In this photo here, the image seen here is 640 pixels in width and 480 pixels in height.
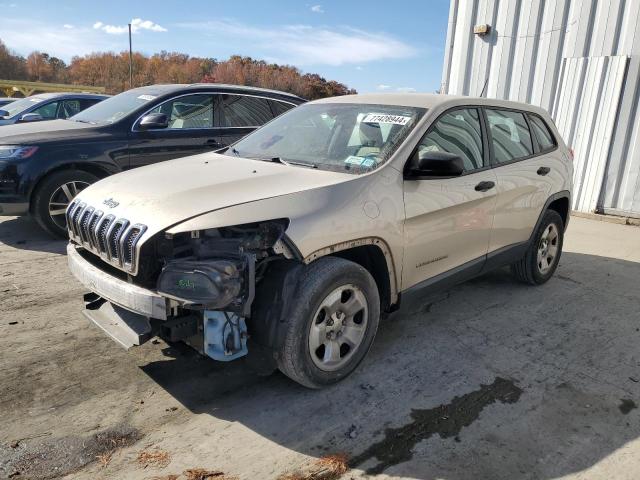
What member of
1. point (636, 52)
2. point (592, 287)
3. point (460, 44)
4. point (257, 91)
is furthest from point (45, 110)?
point (636, 52)

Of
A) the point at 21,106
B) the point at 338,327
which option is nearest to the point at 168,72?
the point at 21,106

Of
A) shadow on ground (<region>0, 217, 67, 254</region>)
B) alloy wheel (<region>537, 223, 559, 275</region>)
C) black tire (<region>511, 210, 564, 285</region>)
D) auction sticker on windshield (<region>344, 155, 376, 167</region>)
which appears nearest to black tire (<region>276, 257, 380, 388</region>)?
auction sticker on windshield (<region>344, 155, 376, 167</region>)

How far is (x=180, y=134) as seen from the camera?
6379 millimetres

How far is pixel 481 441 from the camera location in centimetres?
264

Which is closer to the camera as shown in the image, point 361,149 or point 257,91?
point 361,149

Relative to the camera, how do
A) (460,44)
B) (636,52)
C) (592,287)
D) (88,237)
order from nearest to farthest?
(88,237) < (592,287) < (636,52) < (460,44)

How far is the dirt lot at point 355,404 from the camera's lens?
2.46m

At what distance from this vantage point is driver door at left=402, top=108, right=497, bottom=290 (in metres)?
3.34

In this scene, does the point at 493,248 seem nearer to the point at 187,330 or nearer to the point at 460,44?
the point at 187,330

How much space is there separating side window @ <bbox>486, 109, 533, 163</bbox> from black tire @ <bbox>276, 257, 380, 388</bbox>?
187 centimetres

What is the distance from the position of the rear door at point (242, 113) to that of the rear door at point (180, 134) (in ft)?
0.39

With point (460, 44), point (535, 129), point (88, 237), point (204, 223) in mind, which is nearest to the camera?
point (204, 223)

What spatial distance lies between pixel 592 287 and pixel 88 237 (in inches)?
183

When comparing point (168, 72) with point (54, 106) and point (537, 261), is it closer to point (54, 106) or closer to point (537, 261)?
point (54, 106)
